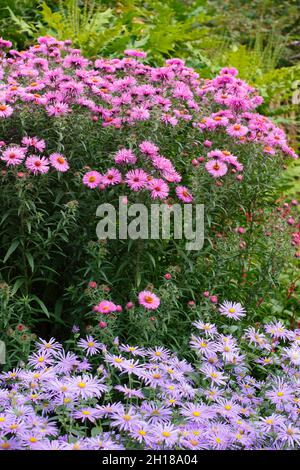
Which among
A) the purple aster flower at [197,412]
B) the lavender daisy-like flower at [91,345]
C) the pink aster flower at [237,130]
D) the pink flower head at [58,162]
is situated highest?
the pink aster flower at [237,130]

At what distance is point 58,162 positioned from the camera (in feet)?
8.77

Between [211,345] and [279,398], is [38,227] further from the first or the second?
[279,398]

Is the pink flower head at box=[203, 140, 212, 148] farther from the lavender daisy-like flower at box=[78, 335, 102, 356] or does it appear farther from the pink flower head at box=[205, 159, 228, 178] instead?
the lavender daisy-like flower at box=[78, 335, 102, 356]

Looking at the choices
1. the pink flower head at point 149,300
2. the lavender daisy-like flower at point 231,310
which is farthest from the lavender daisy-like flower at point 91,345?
the lavender daisy-like flower at point 231,310

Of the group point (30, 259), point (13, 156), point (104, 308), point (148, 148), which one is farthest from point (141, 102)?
point (104, 308)

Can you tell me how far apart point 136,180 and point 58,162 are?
33 centimetres

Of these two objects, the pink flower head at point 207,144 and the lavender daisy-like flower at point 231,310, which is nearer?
the lavender daisy-like flower at point 231,310

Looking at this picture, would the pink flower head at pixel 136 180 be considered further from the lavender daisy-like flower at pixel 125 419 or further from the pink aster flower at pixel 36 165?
the lavender daisy-like flower at pixel 125 419

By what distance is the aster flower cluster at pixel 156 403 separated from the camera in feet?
6.77

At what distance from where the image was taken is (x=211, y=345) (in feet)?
8.68

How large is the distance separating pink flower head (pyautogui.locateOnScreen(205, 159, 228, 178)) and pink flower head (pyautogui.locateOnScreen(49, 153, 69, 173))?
0.62m
